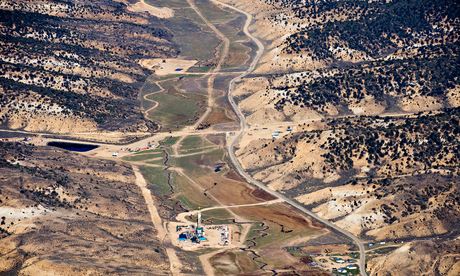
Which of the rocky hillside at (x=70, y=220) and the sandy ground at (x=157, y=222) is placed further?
the sandy ground at (x=157, y=222)

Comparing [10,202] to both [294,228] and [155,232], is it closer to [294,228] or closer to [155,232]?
[155,232]

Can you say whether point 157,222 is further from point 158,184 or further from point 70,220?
point 158,184

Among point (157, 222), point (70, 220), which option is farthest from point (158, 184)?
point (70, 220)

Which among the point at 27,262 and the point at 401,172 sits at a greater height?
the point at 401,172

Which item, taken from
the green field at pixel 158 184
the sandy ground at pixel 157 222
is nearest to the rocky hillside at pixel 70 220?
the sandy ground at pixel 157 222

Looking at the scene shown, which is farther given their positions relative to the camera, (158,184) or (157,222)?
(158,184)

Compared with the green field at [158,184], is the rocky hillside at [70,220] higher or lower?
lower

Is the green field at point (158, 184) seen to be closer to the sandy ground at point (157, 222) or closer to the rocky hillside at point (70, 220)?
the sandy ground at point (157, 222)

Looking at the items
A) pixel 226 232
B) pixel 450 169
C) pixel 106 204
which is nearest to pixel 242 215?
pixel 226 232
